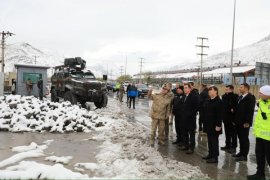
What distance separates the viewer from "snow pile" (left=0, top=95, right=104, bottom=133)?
40.5 feet

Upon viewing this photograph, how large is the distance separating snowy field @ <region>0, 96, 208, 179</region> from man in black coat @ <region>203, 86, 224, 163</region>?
89 cm

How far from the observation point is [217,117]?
8.49m

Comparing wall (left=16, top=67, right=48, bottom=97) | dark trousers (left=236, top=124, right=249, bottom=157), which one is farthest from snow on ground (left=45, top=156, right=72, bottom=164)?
wall (left=16, top=67, right=48, bottom=97)

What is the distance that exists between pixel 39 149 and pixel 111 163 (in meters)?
2.19

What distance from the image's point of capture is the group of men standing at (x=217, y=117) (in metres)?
7.15

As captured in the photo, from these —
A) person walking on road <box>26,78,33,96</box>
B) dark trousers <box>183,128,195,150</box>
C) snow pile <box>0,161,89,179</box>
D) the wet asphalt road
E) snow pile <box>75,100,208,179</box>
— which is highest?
person walking on road <box>26,78,33,96</box>

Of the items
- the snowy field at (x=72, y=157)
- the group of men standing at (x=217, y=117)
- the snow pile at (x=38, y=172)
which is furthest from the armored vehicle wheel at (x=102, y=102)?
the snow pile at (x=38, y=172)

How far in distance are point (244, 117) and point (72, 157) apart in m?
3.95

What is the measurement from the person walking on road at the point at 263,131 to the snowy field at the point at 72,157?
1.12 m

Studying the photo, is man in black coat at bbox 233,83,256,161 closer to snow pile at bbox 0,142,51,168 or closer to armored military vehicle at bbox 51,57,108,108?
snow pile at bbox 0,142,51,168

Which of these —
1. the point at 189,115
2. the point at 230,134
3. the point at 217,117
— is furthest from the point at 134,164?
the point at 230,134

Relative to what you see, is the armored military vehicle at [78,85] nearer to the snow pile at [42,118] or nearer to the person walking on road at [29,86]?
the person walking on road at [29,86]

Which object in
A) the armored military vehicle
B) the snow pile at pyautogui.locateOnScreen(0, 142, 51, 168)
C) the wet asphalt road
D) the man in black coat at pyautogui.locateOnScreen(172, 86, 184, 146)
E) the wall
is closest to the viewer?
the wet asphalt road

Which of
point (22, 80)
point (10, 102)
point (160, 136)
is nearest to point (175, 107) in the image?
point (160, 136)
